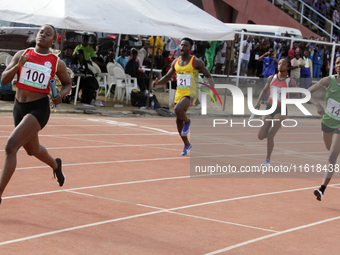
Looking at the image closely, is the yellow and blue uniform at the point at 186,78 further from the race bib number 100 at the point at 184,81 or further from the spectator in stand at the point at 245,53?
the spectator in stand at the point at 245,53

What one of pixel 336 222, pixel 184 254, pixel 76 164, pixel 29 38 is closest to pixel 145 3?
pixel 29 38

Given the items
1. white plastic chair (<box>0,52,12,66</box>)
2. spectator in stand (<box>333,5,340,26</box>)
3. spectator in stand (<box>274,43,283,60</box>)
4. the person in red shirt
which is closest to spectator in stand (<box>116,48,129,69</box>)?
white plastic chair (<box>0,52,12,66</box>)

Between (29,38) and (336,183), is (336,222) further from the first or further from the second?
(29,38)

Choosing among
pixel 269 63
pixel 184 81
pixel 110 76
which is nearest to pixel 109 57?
pixel 110 76

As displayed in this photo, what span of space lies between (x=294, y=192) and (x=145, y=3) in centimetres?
1071

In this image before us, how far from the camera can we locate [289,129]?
17344mm

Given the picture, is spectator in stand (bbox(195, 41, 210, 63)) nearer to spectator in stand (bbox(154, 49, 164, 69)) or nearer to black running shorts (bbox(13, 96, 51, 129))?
spectator in stand (bbox(154, 49, 164, 69))

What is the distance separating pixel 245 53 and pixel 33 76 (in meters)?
16.1

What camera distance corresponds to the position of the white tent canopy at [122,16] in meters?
14.1

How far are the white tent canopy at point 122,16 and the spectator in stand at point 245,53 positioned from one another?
330 centimetres

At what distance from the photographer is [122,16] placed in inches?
615

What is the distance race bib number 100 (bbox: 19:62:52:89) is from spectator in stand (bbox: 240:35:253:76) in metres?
15.9

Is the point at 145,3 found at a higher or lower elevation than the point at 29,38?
higher

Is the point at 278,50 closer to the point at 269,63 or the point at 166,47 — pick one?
the point at 269,63
